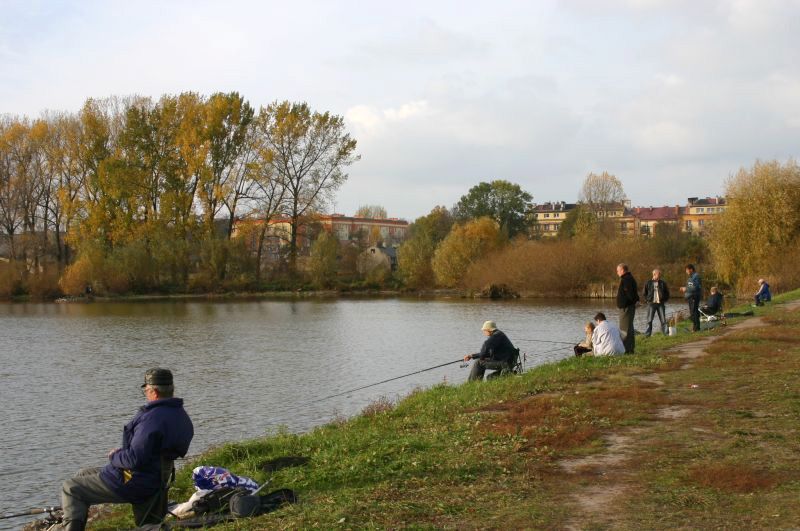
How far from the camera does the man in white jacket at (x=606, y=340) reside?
1484 cm

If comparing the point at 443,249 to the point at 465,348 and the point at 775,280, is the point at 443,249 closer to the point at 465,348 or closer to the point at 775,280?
the point at 775,280

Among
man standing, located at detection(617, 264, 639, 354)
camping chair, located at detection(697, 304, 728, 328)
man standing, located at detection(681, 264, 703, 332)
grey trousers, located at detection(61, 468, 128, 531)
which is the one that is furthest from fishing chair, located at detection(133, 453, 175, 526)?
camping chair, located at detection(697, 304, 728, 328)

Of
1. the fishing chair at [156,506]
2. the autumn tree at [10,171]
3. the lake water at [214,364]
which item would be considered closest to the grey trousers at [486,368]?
the lake water at [214,364]

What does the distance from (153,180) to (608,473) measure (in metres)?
57.2

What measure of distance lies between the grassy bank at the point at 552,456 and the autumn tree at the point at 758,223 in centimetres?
3149

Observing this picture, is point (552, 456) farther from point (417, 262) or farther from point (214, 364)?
point (417, 262)

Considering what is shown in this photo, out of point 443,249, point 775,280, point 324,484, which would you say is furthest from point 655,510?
point 443,249

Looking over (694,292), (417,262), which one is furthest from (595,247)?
(694,292)

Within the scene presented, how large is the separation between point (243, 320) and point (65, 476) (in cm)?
2828

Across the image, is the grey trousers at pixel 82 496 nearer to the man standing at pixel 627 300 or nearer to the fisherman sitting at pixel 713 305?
the man standing at pixel 627 300

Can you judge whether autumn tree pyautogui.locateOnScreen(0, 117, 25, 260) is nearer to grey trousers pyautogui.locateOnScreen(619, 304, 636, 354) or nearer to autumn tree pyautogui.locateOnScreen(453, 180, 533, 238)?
autumn tree pyautogui.locateOnScreen(453, 180, 533, 238)

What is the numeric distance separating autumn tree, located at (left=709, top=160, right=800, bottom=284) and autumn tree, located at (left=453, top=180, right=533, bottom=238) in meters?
42.1

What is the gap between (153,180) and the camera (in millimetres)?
59656

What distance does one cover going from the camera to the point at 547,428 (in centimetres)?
875
